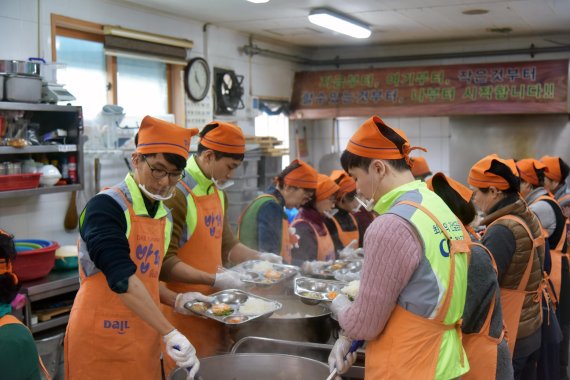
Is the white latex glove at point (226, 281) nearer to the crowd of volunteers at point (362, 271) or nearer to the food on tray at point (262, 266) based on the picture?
the crowd of volunteers at point (362, 271)

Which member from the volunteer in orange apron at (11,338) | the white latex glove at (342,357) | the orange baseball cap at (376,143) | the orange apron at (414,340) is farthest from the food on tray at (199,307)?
Result: the orange baseball cap at (376,143)

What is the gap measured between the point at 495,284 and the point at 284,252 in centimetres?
220

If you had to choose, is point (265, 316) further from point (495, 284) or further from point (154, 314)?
point (495, 284)

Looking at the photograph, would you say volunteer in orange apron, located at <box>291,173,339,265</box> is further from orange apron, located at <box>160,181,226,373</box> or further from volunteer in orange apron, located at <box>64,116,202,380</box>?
volunteer in orange apron, located at <box>64,116,202,380</box>

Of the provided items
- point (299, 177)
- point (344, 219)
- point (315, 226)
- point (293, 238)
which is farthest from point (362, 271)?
point (344, 219)

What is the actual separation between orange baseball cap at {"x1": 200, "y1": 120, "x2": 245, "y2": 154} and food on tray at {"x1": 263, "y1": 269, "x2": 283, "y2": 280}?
799mm

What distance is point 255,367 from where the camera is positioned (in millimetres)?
2469

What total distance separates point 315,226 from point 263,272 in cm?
152

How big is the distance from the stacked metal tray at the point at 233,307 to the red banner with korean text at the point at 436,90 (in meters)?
5.92

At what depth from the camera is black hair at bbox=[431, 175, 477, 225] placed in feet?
9.10

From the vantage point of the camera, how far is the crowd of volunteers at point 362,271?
1.98m

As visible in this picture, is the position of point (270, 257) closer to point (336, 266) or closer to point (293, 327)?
point (336, 266)

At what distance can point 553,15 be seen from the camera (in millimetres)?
6875

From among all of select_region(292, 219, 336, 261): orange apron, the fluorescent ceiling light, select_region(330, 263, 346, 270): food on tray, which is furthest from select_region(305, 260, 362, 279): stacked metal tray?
the fluorescent ceiling light
